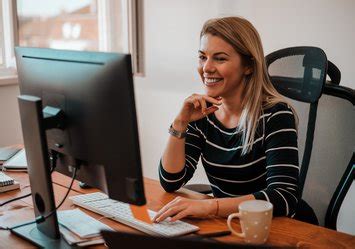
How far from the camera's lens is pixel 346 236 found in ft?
4.23

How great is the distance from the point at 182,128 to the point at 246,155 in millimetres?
223

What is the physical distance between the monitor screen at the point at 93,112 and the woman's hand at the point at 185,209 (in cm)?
22

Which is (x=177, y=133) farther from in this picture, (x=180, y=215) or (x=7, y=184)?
(x=7, y=184)

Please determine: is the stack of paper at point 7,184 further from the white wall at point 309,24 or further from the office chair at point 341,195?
the white wall at point 309,24

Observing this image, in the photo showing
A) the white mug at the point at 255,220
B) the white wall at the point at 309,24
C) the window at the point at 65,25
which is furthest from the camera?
the window at the point at 65,25

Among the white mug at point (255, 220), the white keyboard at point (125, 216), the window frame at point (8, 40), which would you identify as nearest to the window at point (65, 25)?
the window frame at point (8, 40)

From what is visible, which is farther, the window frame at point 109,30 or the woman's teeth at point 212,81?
the window frame at point 109,30

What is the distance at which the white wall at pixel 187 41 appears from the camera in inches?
93.0

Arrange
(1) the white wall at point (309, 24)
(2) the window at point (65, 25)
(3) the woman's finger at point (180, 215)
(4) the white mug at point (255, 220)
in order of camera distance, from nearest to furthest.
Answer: (4) the white mug at point (255, 220) < (3) the woman's finger at point (180, 215) < (1) the white wall at point (309, 24) < (2) the window at point (65, 25)

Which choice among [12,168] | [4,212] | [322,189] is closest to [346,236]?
[322,189]

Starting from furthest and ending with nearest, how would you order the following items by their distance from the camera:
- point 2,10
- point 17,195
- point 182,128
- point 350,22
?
1. point 2,10
2. point 350,22
3. point 182,128
4. point 17,195

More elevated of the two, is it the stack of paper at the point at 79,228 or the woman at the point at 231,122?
the woman at the point at 231,122

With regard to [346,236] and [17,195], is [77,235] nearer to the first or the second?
[17,195]

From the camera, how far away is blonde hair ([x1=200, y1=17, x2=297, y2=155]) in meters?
1.71
